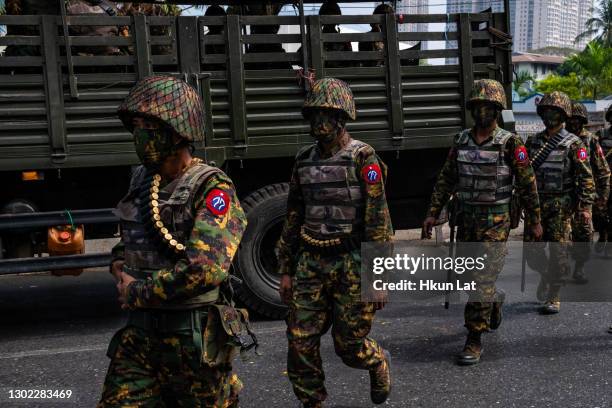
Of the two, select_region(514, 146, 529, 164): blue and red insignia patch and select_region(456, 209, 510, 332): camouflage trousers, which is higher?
select_region(514, 146, 529, 164): blue and red insignia patch

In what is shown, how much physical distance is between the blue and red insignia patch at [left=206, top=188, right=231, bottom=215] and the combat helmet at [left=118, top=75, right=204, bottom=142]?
0.22 m

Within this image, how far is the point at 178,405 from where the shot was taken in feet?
9.39

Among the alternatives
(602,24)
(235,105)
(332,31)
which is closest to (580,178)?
(332,31)

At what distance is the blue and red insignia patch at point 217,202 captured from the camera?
2711 mm

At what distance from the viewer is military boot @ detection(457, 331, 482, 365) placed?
5.22 metres

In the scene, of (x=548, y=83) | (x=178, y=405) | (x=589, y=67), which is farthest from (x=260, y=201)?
(x=548, y=83)

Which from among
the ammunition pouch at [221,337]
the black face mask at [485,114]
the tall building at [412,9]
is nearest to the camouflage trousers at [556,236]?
the black face mask at [485,114]

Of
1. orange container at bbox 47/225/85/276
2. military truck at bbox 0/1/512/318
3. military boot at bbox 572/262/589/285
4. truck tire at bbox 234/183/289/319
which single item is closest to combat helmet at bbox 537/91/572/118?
military truck at bbox 0/1/512/318

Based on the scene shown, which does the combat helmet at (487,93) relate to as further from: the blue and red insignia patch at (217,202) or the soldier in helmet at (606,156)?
the blue and red insignia patch at (217,202)

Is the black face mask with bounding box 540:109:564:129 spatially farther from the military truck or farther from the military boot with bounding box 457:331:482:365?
the military boot with bounding box 457:331:482:365

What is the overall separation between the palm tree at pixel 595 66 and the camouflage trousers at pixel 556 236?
43.0m

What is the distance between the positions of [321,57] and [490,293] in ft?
7.64

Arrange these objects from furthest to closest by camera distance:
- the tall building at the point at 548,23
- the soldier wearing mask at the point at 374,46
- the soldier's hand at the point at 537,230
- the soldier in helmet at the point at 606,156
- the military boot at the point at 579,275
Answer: the tall building at the point at 548,23 < the military boot at the point at 579,275 < the soldier in helmet at the point at 606,156 < the soldier wearing mask at the point at 374,46 < the soldier's hand at the point at 537,230

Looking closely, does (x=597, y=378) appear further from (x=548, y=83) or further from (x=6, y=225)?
(x=548, y=83)
